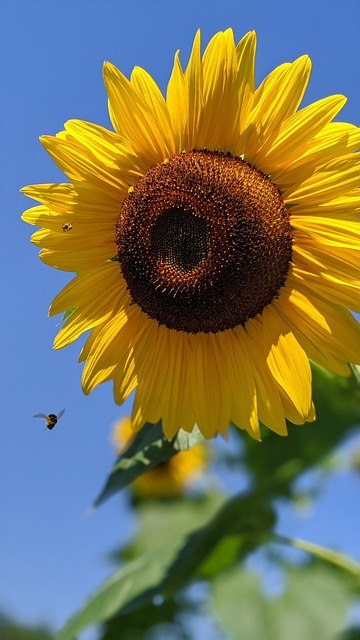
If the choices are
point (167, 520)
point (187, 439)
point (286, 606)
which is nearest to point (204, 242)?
point (187, 439)

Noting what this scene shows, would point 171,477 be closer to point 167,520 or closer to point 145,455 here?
point 167,520

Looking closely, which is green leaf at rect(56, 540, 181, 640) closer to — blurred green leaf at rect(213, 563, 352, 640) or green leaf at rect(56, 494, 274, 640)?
green leaf at rect(56, 494, 274, 640)

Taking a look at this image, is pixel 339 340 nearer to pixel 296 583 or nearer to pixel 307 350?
pixel 307 350

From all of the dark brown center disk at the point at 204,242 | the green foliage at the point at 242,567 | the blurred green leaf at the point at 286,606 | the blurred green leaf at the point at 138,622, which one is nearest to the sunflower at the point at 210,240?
the dark brown center disk at the point at 204,242

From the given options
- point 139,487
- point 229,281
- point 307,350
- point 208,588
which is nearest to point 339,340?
point 307,350

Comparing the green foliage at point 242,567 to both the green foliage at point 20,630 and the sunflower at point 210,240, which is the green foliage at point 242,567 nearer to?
the sunflower at point 210,240

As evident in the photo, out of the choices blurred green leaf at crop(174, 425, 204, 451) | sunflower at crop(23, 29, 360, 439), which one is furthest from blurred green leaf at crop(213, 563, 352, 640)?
sunflower at crop(23, 29, 360, 439)

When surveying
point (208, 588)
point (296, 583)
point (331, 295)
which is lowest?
point (296, 583)
